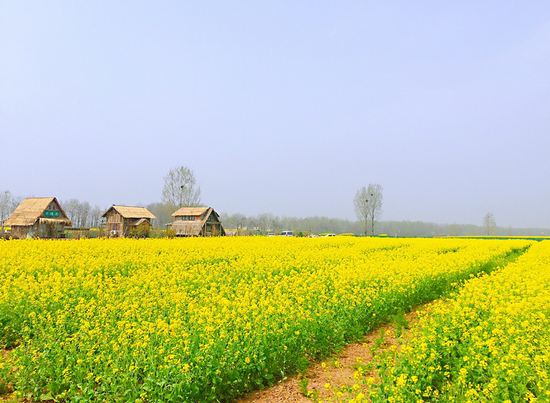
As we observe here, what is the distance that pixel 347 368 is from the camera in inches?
216

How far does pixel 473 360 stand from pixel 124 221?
→ 42561 millimetres

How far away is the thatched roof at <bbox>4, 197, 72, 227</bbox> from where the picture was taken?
33972 millimetres

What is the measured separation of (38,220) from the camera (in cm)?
3441

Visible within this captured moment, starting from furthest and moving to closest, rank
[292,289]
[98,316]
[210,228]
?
[210,228], [292,289], [98,316]

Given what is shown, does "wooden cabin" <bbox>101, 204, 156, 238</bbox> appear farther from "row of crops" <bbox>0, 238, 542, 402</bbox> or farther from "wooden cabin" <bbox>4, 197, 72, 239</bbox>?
"row of crops" <bbox>0, 238, 542, 402</bbox>

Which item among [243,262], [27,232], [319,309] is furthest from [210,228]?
[319,309]

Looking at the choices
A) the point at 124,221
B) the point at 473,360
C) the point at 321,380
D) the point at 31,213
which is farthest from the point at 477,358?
the point at 124,221

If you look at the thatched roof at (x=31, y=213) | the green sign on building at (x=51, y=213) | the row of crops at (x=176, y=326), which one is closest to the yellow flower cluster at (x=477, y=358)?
the row of crops at (x=176, y=326)

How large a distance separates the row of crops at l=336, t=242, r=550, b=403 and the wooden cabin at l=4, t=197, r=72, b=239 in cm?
3892

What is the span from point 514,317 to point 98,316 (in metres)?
7.29

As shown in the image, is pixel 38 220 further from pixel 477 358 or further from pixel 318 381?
pixel 477 358

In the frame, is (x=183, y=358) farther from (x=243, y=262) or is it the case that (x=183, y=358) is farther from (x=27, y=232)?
(x=27, y=232)

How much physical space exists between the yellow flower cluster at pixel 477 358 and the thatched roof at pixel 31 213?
130ft

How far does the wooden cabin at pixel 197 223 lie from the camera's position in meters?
40.8
